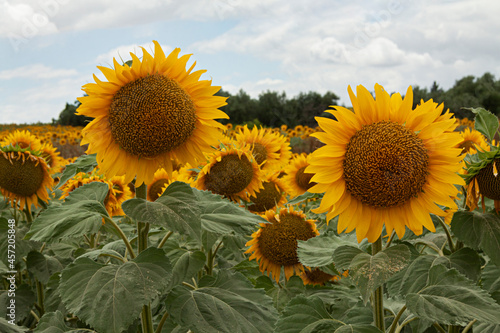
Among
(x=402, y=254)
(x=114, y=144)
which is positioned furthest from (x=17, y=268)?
(x=402, y=254)

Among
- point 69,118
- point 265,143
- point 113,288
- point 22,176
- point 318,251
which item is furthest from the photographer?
point 69,118

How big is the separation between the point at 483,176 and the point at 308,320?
109 centimetres

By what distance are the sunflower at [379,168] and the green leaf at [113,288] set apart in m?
0.74

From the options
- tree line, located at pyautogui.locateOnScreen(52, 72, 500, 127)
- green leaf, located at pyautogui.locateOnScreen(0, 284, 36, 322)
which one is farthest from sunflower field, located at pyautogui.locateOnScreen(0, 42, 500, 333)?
tree line, located at pyautogui.locateOnScreen(52, 72, 500, 127)

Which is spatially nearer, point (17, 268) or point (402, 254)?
point (402, 254)

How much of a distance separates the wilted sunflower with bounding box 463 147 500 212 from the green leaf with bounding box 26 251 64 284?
9.59ft

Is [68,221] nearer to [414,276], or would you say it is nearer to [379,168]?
[379,168]

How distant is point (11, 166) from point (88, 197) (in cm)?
206

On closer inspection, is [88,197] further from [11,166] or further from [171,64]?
[11,166]

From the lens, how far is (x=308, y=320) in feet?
6.27

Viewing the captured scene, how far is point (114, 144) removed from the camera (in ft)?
6.53

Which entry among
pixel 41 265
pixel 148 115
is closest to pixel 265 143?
pixel 41 265

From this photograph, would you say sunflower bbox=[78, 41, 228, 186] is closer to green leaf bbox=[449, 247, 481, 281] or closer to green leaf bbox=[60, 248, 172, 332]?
green leaf bbox=[60, 248, 172, 332]

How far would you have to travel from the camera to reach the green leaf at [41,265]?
3.31 meters
